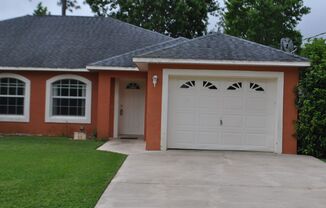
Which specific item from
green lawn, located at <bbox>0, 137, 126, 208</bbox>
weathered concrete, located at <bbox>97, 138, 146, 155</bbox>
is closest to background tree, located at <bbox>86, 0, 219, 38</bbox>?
weathered concrete, located at <bbox>97, 138, 146, 155</bbox>

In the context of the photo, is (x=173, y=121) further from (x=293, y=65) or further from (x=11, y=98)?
(x=11, y=98)

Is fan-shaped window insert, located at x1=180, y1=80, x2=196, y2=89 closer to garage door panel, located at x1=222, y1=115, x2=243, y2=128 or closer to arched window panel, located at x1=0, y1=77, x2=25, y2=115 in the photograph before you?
garage door panel, located at x1=222, y1=115, x2=243, y2=128

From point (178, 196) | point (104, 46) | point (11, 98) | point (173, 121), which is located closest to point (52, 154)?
point (173, 121)

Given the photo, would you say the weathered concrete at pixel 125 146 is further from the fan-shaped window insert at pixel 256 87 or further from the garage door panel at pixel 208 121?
the fan-shaped window insert at pixel 256 87

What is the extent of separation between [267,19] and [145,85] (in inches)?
719

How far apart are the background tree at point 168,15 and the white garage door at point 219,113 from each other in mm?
Result: 20060

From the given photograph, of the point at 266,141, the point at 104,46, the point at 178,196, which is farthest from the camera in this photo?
the point at 104,46

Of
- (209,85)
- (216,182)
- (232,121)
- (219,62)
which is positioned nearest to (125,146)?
(209,85)

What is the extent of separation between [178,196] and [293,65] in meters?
7.17

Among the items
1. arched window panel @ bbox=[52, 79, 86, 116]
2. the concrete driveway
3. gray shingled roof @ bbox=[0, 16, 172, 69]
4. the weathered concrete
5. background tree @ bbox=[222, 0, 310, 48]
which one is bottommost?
the concrete driveway

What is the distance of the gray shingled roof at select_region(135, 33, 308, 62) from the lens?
45.1 feet

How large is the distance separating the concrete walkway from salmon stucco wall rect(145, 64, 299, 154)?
3.13 ft

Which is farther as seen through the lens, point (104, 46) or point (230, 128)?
point (104, 46)

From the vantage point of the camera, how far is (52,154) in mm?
12711
